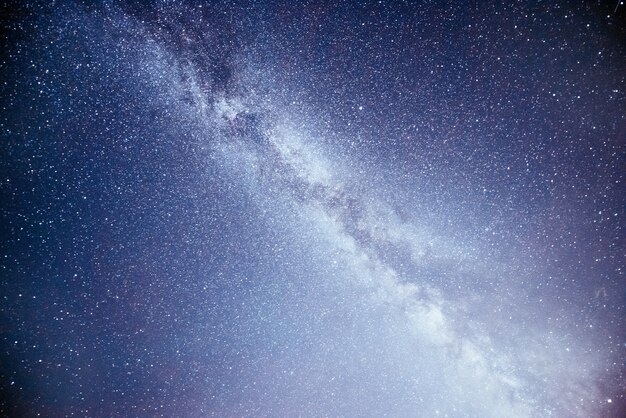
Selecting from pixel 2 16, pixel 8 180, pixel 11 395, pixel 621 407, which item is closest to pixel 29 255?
pixel 8 180

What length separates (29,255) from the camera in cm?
193

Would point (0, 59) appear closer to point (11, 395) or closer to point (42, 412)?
point (11, 395)

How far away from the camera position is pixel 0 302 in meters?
1.93

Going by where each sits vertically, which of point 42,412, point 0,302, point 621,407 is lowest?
point 42,412

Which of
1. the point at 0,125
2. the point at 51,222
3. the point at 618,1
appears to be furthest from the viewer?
the point at 51,222

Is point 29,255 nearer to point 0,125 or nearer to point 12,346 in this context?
point 12,346

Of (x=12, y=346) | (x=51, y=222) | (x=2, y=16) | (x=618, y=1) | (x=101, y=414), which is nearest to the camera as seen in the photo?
(x=618, y=1)

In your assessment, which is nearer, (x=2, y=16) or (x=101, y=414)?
(x=2, y=16)

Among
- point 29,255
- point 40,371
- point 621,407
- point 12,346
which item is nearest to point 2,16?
point 29,255

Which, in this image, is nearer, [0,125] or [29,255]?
[0,125]

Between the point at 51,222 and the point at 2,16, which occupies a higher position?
the point at 2,16

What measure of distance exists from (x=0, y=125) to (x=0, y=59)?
384mm

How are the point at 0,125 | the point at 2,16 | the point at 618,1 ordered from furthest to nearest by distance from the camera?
the point at 0,125, the point at 2,16, the point at 618,1

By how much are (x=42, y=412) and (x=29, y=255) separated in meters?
1.36
